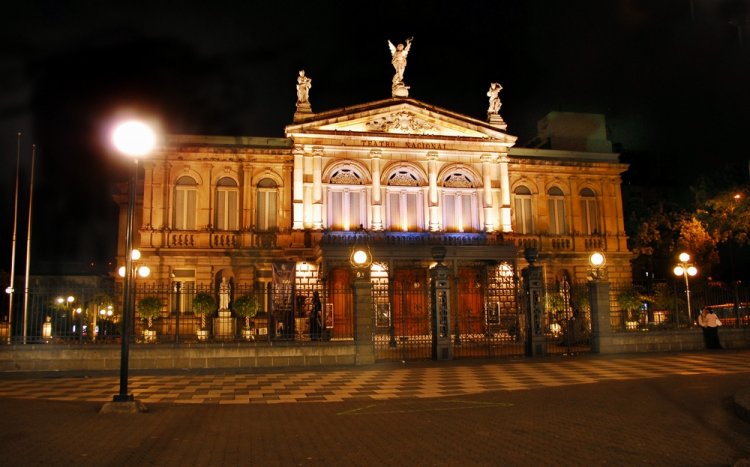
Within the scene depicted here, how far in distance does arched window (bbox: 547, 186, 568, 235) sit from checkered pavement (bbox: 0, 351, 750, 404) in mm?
18977

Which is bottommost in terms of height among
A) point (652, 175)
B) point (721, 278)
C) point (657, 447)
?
point (657, 447)

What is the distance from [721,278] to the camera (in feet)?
139

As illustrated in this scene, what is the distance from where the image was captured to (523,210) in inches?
1517

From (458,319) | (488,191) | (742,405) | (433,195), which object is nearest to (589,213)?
(488,191)

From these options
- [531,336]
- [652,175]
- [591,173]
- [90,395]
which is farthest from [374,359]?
[652,175]

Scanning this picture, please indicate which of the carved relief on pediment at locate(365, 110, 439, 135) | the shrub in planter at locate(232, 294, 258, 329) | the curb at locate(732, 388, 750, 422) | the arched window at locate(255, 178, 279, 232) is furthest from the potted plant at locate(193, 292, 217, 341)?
the curb at locate(732, 388, 750, 422)

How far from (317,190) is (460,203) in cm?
841

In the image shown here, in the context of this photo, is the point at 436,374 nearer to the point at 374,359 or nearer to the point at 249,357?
the point at 374,359

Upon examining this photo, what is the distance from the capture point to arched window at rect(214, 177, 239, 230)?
3534 cm

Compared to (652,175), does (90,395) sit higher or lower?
lower

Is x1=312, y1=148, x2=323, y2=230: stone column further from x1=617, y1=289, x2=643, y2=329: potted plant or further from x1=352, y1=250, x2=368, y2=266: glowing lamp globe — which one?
x1=617, y1=289, x2=643, y2=329: potted plant

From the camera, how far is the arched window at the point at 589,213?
3929 centimetres

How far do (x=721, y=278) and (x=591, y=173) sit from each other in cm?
1209

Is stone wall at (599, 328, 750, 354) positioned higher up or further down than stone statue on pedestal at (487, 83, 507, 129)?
further down
